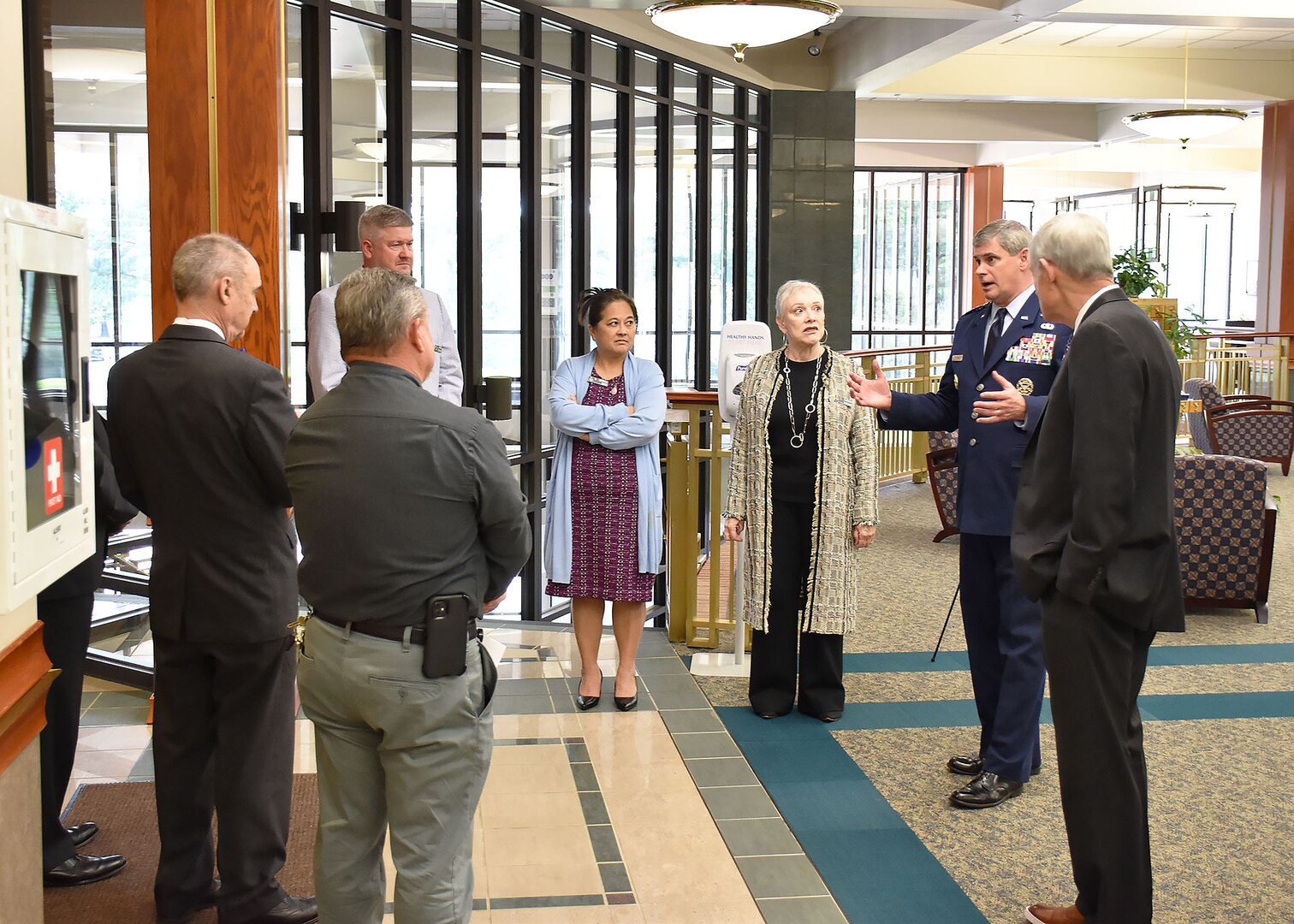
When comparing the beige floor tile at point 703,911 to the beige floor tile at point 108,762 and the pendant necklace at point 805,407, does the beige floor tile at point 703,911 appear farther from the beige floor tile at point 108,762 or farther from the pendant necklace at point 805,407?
the beige floor tile at point 108,762

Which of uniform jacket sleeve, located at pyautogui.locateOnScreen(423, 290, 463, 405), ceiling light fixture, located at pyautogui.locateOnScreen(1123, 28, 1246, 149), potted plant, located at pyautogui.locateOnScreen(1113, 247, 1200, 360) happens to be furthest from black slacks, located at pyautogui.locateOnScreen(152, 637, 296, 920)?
ceiling light fixture, located at pyautogui.locateOnScreen(1123, 28, 1246, 149)

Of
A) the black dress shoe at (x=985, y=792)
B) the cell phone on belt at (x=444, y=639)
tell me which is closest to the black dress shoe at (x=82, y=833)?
the cell phone on belt at (x=444, y=639)

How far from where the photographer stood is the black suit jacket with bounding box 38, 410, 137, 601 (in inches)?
123

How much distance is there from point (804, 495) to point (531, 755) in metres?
1.31

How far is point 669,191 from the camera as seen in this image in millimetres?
9453

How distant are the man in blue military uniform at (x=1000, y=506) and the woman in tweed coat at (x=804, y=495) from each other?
0.52 meters

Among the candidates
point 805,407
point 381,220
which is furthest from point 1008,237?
point 381,220

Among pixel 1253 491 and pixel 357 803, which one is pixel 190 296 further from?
pixel 1253 491

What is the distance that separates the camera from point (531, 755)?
4.18m

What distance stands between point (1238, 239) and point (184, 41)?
25120mm

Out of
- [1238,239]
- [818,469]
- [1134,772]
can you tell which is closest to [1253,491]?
[818,469]

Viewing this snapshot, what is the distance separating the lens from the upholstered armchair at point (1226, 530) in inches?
247

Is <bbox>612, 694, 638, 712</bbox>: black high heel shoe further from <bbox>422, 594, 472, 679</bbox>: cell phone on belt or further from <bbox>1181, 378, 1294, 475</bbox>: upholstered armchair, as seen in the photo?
<bbox>1181, 378, 1294, 475</bbox>: upholstered armchair

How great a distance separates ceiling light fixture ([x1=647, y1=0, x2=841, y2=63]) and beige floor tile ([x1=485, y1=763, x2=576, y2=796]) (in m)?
3.41
